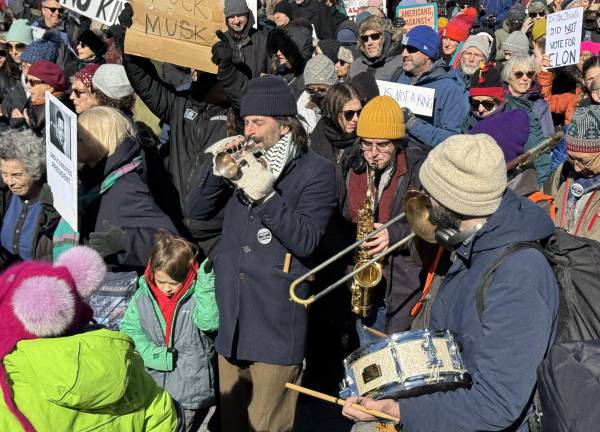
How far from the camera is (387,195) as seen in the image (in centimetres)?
515

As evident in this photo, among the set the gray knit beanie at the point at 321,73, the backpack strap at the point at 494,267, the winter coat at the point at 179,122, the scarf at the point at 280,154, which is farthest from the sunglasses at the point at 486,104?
the backpack strap at the point at 494,267

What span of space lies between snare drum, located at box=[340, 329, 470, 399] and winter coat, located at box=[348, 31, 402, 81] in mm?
5008

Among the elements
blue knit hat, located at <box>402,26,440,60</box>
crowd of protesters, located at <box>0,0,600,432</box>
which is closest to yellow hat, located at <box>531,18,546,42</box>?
crowd of protesters, located at <box>0,0,600,432</box>

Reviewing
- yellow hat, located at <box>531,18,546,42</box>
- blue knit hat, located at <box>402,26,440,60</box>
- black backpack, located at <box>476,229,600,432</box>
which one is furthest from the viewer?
yellow hat, located at <box>531,18,546,42</box>

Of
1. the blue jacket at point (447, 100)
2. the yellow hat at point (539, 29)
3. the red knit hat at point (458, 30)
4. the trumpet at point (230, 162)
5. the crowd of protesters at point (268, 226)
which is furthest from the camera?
the red knit hat at point (458, 30)

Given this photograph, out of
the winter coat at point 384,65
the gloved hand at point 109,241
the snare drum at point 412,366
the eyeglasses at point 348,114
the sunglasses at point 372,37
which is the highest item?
the snare drum at point 412,366

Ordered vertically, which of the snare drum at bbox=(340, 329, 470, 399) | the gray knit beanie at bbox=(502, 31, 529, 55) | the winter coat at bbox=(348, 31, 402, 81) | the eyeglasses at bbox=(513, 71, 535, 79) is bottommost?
the gray knit beanie at bbox=(502, 31, 529, 55)

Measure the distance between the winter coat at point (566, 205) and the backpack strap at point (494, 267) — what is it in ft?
6.06

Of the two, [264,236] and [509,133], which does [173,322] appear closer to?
[264,236]

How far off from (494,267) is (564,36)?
6193 mm

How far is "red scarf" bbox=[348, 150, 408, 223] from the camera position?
5121 millimetres

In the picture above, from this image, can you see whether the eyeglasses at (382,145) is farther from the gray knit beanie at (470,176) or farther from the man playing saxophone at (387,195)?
the gray knit beanie at (470,176)

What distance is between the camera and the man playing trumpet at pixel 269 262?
425 centimetres

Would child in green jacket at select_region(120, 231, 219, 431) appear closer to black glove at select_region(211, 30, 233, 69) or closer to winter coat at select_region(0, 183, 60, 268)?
winter coat at select_region(0, 183, 60, 268)
